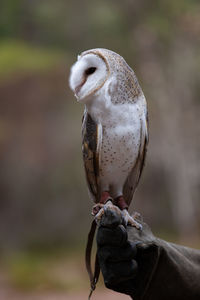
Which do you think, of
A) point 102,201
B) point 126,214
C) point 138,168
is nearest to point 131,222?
point 126,214

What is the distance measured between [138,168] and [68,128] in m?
4.97

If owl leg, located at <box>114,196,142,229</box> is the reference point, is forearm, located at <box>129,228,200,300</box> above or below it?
below

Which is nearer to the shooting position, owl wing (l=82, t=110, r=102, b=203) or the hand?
the hand

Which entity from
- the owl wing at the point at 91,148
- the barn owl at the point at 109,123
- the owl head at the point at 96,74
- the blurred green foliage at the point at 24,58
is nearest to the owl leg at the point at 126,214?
the barn owl at the point at 109,123

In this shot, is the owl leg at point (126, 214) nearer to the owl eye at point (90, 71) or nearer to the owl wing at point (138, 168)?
the owl wing at point (138, 168)

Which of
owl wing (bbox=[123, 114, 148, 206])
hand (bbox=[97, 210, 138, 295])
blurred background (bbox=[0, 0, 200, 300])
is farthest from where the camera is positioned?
blurred background (bbox=[0, 0, 200, 300])

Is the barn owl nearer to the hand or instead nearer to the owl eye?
the owl eye

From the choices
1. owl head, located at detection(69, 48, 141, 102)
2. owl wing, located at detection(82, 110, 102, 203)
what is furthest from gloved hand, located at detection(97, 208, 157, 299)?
owl head, located at detection(69, 48, 141, 102)

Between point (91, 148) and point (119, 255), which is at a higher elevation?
point (91, 148)

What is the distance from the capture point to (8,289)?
5.86m

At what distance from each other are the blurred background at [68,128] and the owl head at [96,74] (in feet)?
15.2

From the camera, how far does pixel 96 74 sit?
5.37ft

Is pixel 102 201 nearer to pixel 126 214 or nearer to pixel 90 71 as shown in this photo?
pixel 126 214

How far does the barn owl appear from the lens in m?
1.63
